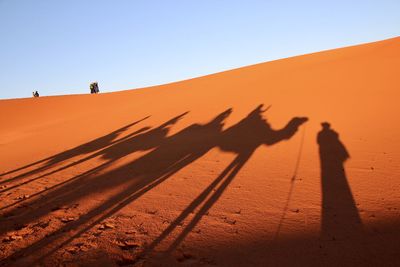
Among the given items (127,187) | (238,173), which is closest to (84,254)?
(127,187)

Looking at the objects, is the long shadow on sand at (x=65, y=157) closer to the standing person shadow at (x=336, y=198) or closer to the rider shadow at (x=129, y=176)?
the rider shadow at (x=129, y=176)

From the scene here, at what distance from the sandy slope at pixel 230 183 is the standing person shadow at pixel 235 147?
0.04m

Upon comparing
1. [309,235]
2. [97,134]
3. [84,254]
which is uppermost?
[97,134]

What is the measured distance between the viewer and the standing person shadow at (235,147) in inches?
191

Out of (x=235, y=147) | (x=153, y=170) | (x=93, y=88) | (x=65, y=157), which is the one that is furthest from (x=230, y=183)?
(x=93, y=88)

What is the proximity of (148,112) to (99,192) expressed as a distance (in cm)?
1225

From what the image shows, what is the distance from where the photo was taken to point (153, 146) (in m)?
11.6

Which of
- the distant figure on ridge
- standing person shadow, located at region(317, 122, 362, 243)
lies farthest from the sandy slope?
the distant figure on ridge

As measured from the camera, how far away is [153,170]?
843 cm

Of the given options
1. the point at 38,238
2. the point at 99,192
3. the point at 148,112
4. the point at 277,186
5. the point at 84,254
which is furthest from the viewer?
the point at 148,112

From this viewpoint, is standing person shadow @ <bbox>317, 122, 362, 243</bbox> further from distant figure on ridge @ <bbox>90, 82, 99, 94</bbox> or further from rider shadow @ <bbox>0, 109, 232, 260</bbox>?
distant figure on ridge @ <bbox>90, 82, 99, 94</bbox>

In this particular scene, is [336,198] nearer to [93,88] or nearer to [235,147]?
[235,147]

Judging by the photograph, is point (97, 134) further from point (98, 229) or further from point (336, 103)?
point (98, 229)

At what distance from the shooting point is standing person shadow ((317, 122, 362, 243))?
14.2 feet
